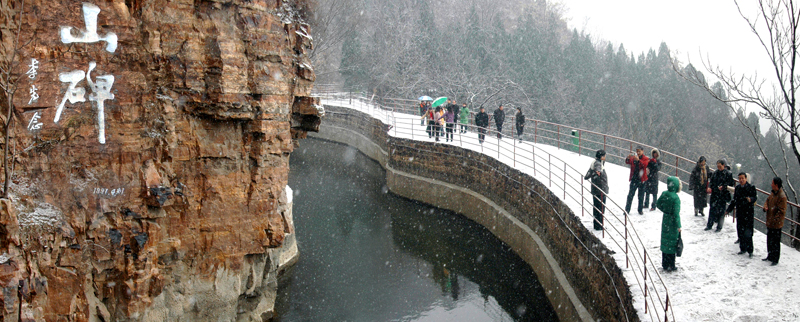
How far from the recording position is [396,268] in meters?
15.9

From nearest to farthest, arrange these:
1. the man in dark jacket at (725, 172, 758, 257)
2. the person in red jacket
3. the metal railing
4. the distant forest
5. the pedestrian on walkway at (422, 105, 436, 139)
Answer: the metal railing, the man in dark jacket at (725, 172, 758, 257), the person in red jacket, the pedestrian on walkway at (422, 105, 436, 139), the distant forest

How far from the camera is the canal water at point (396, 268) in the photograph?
13.4 meters

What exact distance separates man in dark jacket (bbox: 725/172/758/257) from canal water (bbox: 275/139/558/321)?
4.27 m

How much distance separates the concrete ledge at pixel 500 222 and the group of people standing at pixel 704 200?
5.45 feet

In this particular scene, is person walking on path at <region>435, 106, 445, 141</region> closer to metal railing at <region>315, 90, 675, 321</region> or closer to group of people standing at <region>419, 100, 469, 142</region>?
group of people standing at <region>419, 100, 469, 142</region>

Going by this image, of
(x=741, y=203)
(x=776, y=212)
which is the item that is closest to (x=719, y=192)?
(x=741, y=203)

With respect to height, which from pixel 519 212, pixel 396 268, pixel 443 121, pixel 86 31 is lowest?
pixel 396 268

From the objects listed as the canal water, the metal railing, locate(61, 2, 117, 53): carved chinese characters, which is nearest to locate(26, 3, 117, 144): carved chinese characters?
locate(61, 2, 117, 53): carved chinese characters

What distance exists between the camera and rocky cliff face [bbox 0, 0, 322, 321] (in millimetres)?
7840

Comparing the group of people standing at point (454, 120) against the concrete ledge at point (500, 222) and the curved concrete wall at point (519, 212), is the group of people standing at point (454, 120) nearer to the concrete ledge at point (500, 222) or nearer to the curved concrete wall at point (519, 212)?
the curved concrete wall at point (519, 212)

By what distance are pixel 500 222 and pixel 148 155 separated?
11.1 m

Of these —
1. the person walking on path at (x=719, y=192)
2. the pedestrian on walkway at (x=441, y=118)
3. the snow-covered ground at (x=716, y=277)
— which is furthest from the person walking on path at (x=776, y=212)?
the pedestrian on walkway at (x=441, y=118)

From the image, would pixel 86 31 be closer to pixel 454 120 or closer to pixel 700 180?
pixel 700 180

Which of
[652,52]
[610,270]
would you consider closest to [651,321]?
[610,270]
